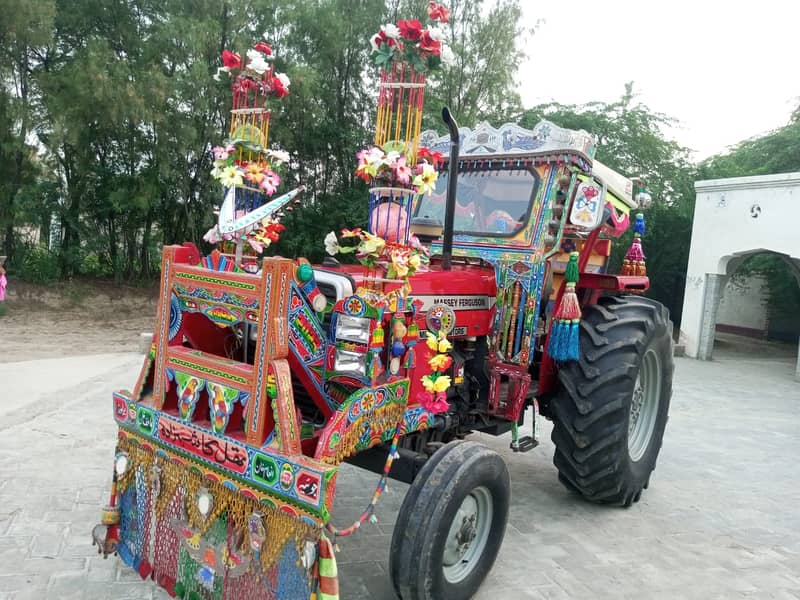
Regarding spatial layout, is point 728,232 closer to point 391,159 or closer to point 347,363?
point 391,159

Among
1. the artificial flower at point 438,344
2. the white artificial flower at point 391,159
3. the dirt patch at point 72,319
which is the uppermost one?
the white artificial flower at point 391,159

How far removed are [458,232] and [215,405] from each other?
7.57ft

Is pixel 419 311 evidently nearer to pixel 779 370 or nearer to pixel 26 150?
pixel 779 370

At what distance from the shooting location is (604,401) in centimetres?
400

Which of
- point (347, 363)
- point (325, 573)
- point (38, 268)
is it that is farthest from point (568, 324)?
point (38, 268)

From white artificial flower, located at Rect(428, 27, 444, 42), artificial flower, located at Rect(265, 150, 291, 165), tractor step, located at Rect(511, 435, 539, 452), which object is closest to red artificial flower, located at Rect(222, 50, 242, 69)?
artificial flower, located at Rect(265, 150, 291, 165)

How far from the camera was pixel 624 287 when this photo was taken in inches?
180

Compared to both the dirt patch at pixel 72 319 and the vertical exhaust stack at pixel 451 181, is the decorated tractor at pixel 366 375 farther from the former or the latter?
the dirt patch at pixel 72 319

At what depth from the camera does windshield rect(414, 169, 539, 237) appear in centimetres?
419

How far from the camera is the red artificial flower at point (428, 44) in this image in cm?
278

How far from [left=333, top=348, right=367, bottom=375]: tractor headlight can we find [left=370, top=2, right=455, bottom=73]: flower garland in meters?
1.39

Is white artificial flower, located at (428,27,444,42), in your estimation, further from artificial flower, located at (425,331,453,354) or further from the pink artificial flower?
artificial flower, located at (425,331,453,354)

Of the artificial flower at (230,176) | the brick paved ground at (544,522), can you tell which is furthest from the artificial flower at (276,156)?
the brick paved ground at (544,522)

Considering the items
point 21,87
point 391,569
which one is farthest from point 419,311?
point 21,87
